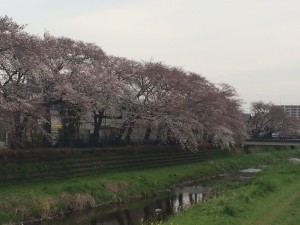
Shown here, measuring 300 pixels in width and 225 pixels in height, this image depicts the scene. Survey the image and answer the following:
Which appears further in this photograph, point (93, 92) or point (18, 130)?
point (93, 92)

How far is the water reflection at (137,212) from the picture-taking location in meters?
21.2

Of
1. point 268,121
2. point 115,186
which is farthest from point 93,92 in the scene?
point 268,121

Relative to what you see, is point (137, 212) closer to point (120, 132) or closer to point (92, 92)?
point (92, 92)

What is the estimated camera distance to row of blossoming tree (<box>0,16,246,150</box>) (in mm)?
27484

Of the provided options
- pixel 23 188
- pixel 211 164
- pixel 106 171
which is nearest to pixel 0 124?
pixel 23 188

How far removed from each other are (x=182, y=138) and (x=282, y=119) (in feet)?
196

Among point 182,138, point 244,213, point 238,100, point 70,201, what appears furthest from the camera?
point 238,100

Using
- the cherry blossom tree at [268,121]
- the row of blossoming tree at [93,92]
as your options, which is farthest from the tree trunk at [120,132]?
the cherry blossom tree at [268,121]

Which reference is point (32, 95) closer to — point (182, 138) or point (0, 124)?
point (0, 124)

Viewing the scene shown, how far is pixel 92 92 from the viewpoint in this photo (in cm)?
3616

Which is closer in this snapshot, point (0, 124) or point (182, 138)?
point (0, 124)

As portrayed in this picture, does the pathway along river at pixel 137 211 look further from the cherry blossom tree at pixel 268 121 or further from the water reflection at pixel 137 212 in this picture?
the cherry blossom tree at pixel 268 121

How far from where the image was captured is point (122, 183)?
29.3 metres

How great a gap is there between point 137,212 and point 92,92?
15085mm
